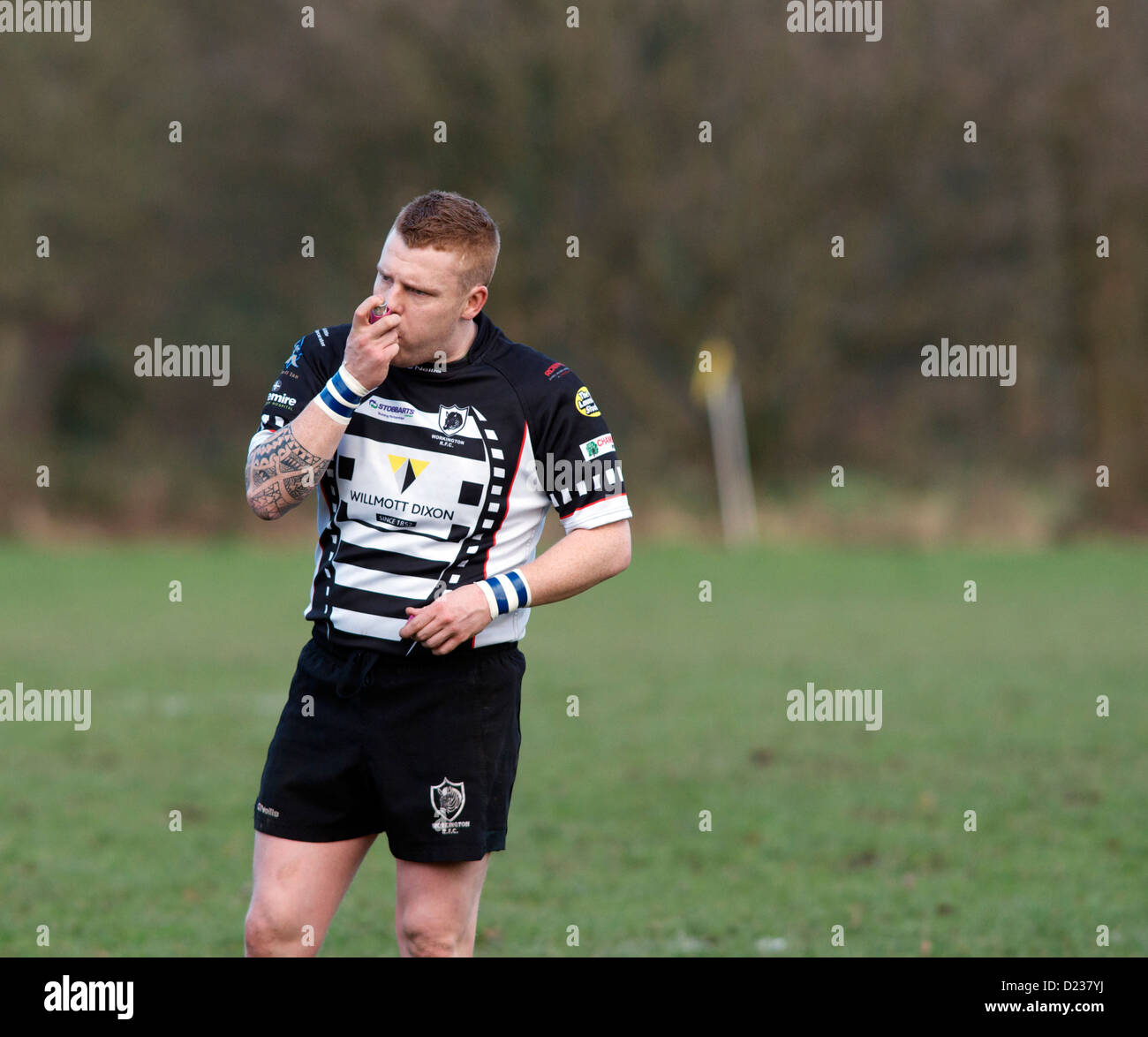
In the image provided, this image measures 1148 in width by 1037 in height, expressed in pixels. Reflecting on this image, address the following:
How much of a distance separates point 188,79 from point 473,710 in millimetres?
28787

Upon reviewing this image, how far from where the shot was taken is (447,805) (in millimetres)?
4059

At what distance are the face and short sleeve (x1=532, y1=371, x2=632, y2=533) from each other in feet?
1.15

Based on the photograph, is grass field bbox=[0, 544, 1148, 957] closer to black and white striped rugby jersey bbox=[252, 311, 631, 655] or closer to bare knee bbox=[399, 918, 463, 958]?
bare knee bbox=[399, 918, 463, 958]

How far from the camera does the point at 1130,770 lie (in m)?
9.58

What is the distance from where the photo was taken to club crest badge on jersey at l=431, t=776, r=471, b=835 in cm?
405

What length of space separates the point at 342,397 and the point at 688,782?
6.13 m

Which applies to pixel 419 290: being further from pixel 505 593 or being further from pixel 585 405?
pixel 505 593

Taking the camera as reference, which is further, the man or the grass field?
the grass field

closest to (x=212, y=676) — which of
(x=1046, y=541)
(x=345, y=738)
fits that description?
(x=345, y=738)
